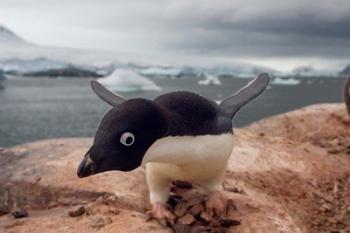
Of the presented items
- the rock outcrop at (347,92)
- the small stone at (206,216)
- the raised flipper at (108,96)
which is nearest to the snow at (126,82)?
the rock outcrop at (347,92)

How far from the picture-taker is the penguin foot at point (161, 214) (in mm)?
4145

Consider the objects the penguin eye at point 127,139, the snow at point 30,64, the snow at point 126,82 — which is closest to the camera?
the penguin eye at point 127,139

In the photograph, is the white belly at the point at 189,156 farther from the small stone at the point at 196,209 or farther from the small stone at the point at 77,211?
the small stone at the point at 77,211

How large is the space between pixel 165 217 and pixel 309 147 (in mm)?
3073

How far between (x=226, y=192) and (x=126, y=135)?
162 cm

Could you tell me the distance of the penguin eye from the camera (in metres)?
3.47

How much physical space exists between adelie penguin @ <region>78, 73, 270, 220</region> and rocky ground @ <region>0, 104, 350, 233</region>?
0.26 meters

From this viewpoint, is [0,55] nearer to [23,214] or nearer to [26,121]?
[26,121]

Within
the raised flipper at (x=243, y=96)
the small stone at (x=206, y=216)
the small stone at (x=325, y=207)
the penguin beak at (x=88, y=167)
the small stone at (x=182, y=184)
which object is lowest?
the small stone at (x=325, y=207)

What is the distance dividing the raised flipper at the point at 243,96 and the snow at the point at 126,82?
79.0 ft

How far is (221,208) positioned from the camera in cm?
432

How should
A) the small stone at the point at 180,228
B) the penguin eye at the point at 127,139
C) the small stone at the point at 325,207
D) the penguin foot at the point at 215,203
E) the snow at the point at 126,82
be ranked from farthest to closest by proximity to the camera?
the snow at the point at 126,82 < the small stone at the point at 325,207 < the penguin foot at the point at 215,203 < the small stone at the point at 180,228 < the penguin eye at the point at 127,139

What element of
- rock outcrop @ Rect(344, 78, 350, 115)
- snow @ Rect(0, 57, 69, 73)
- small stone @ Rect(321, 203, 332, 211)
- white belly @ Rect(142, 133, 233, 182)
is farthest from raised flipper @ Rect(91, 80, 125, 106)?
snow @ Rect(0, 57, 69, 73)

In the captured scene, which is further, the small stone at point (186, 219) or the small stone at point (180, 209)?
the small stone at point (180, 209)
